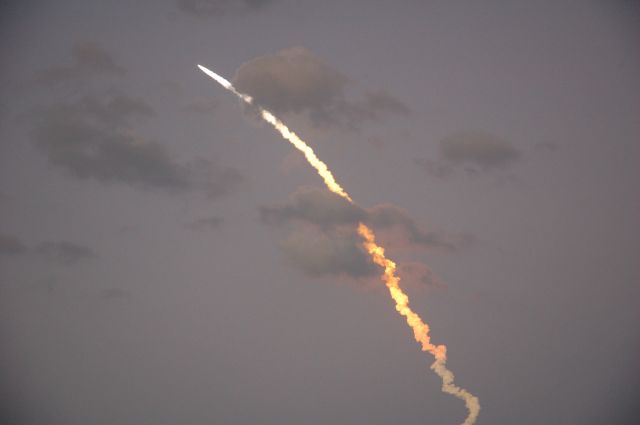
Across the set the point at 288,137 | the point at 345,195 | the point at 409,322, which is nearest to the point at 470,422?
the point at 409,322

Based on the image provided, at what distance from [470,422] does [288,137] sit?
43755 mm

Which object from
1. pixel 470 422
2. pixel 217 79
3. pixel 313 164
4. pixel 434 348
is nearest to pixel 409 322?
pixel 434 348

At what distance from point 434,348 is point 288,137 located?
106ft

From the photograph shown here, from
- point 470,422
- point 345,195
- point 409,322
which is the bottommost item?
point 470,422

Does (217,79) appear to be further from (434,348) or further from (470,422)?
(470,422)

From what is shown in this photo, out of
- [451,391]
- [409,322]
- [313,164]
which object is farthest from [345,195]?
[451,391]

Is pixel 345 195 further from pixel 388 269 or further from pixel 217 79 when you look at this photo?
pixel 217 79

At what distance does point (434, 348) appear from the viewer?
123 metres

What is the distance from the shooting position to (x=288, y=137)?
12388cm

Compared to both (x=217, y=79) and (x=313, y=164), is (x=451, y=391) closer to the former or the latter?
(x=313, y=164)

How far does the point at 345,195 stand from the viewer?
121m

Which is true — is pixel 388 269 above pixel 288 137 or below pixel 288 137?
below

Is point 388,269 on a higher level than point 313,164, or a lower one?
lower

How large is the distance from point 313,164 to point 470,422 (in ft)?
129
